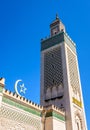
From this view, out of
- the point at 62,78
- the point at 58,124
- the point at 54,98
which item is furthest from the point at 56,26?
the point at 58,124

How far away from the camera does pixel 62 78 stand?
14383mm

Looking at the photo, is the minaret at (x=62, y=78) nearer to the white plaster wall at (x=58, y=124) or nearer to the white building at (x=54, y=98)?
the white building at (x=54, y=98)

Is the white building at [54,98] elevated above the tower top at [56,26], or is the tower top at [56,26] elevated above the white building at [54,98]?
the tower top at [56,26]

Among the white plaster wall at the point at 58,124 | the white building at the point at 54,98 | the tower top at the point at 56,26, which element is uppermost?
the tower top at the point at 56,26

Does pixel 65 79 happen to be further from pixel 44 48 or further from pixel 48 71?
pixel 44 48

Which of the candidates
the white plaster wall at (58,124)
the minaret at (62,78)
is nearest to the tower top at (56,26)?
the minaret at (62,78)

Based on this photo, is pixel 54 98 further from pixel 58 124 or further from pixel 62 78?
pixel 58 124

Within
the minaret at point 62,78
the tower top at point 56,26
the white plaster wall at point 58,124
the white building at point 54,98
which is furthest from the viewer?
the tower top at point 56,26

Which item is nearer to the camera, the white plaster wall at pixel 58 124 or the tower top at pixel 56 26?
the white plaster wall at pixel 58 124

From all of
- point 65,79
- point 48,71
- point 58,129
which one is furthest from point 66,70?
point 58,129

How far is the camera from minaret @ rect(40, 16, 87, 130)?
13.3 meters

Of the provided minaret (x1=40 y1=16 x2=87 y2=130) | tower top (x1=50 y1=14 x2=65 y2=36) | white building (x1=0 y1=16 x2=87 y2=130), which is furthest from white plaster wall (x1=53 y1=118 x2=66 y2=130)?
tower top (x1=50 y1=14 x2=65 y2=36)

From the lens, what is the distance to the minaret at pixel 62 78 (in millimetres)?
13258

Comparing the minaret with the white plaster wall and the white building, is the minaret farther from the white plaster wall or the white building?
the white plaster wall
